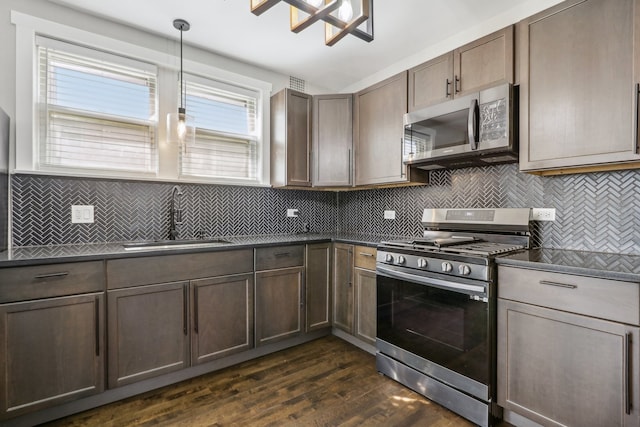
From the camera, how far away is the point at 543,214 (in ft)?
6.98

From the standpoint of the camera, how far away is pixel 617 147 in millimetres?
1595

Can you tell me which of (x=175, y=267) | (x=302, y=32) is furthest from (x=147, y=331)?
(x=302, y=32)

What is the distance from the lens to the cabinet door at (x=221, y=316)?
2232 millimetres

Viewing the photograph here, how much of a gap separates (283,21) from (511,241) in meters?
2.33

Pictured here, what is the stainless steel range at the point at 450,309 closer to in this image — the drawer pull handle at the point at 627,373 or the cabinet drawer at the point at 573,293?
the cabinet drawer at the point at 573,293

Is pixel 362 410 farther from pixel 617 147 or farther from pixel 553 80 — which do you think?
pixel 553 80

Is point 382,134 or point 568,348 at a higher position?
point 382,134

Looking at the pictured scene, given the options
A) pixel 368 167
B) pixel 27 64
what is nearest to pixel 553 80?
pixel 368 167

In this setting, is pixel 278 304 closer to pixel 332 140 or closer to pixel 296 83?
pixel 332 140

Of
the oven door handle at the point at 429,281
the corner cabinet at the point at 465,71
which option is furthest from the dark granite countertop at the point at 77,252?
the corner cabinet at the point at 465,71

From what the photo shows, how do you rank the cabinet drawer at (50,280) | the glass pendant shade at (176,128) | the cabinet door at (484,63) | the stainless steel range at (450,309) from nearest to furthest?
the cabinet drawer at (50,280) → the stainless steel range at (450,309) → the cabinet door at (484,63) → the glass pendant shade at (176,128)

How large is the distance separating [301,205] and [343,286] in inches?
41.8

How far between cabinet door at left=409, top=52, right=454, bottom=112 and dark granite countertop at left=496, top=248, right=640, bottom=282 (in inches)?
49.5

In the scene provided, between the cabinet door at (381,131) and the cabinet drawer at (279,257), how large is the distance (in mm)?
912
